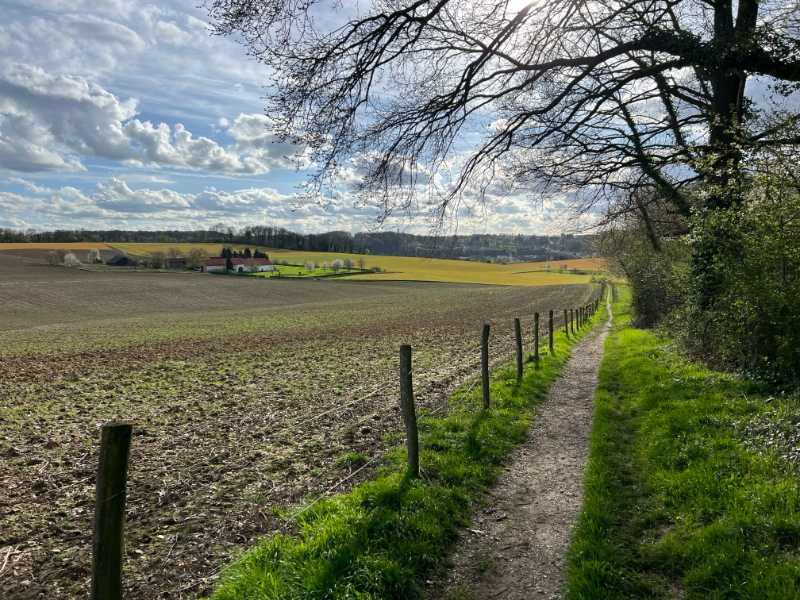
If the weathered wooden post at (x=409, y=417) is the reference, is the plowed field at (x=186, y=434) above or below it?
below

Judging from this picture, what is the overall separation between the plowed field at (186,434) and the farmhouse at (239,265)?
84.1 metres

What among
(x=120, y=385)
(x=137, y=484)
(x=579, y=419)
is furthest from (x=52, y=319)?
(x=579, y=419)

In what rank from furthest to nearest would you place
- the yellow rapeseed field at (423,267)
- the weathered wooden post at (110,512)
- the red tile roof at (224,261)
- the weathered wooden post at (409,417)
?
the yellow rapeseed field at (423,267)
the red tile roof at (224,261)
the weathered wooden post at (409,417)
the weathered wooden post at (110,512)

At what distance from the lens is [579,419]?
950cm

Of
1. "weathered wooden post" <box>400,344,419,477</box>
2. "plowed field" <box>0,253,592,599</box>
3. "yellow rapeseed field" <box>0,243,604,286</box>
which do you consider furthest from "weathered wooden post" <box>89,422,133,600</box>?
"yellow rapeseed field" <box>0,243,604,286</box>

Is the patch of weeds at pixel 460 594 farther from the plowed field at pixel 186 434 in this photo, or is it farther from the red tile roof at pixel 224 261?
the red tile roof at pixel 224 261

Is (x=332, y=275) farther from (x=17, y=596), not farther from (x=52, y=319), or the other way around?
(x=17, y=596)

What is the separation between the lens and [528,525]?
543cm

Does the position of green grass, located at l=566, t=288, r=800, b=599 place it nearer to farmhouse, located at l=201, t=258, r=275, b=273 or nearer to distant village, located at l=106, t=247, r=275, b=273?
farmhouse, located at l=201, t=258, r=275, b=273

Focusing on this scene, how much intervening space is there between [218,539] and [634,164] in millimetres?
12284

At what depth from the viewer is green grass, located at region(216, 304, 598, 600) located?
4.21 metres

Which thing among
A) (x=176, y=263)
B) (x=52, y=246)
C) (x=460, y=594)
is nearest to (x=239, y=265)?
(x=176, y=263)

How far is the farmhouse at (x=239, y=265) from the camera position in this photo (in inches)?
4210

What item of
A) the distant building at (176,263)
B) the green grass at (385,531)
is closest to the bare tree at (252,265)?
the distant building at (176,263)
